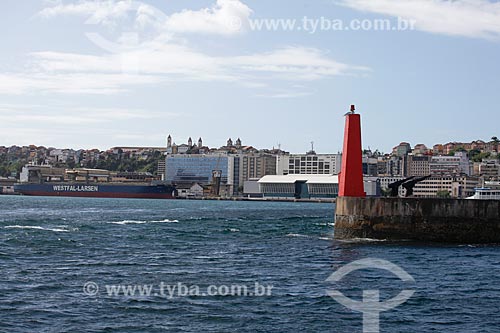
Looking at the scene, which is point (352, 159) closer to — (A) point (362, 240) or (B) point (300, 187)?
(A) point (362, 240)

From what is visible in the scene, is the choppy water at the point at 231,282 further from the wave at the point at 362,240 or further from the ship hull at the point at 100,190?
the ship hull at the point at 100,190

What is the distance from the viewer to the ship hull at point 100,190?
171750mm

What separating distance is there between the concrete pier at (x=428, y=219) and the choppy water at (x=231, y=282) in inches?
51.4

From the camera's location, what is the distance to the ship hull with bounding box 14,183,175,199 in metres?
172

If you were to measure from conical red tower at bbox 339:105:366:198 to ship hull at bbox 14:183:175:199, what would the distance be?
134 metres

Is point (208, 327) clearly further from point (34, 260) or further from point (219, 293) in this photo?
point (34, 260)

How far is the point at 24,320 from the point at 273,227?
35.1 m

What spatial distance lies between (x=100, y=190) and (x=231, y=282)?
150 metres

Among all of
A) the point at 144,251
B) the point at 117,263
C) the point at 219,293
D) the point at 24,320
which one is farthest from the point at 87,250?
the point at 24,320

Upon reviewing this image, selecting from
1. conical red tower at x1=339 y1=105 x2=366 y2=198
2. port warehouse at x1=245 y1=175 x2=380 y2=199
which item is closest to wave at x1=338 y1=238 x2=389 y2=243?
conical red tower at x1=339 y1=105 x2=366 y2=198

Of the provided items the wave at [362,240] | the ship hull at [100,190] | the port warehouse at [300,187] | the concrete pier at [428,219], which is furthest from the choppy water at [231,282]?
the port warehouse at [300,187]

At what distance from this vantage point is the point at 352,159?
40188 millimetres

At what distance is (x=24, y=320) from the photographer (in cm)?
1916

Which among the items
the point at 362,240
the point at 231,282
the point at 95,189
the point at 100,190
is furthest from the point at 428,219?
the point at 95,189
